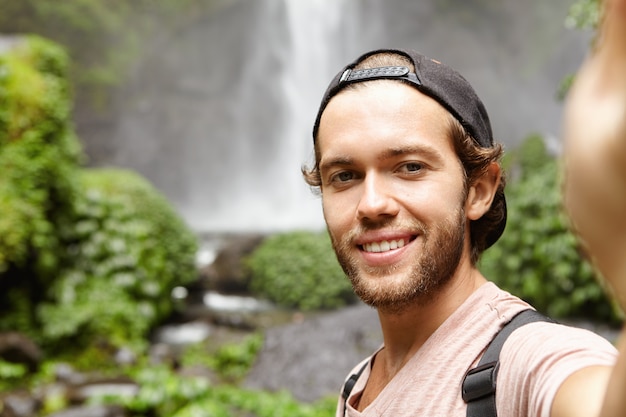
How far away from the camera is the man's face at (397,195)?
4.00 feet

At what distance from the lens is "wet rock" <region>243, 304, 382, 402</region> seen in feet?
23.8

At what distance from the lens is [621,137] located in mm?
369

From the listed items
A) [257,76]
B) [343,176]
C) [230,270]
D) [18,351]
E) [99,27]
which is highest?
[99,27]

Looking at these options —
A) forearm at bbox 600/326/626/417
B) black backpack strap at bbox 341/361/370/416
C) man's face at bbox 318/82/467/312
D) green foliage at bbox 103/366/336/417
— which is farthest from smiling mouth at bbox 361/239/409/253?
green foliage at bbox 103/366/336/417

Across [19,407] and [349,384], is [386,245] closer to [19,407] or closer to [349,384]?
[349,384]

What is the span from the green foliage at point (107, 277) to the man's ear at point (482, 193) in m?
7.76

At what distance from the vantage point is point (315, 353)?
7988 millimetres

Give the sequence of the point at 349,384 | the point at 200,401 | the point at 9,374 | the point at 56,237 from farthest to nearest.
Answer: the point at 56,237 → the point at 9,374 → the point at 200,401 → the point at 349,384

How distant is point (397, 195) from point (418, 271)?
0.18m

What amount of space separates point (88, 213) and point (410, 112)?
8.98 metres

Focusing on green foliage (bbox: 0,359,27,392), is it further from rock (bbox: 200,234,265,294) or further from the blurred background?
the blurred background

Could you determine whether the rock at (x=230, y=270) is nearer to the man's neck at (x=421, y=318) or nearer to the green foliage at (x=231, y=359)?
the green foliage at (x=231, y=359)

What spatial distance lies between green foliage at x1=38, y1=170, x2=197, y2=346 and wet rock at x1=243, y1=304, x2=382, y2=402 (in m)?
2.24

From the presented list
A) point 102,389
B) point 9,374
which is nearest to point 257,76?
point 9,374
